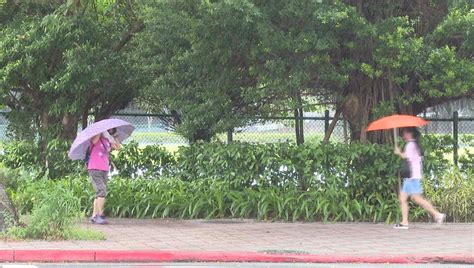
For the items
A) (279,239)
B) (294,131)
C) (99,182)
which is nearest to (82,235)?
(99,182)

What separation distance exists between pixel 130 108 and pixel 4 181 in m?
3.66

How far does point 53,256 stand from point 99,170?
2.94 m

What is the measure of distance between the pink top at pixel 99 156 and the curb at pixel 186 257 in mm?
2832

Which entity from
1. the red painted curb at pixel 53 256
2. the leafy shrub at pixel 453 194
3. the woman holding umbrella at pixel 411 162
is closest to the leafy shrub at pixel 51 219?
the red painted curb at pixel 53 256

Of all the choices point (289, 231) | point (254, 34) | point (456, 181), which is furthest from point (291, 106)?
point (456, 181)

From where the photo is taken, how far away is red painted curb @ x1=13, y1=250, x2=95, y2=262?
907 centimetres

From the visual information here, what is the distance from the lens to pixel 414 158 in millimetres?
11617

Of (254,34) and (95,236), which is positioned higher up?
(254,34)

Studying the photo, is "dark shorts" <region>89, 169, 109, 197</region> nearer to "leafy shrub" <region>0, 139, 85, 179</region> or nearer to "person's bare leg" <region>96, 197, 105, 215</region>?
"person's bare leg" <region>96, 197, 105, 215</region>

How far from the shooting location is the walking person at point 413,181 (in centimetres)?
1156

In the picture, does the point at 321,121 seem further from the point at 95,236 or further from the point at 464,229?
the point at 95,236

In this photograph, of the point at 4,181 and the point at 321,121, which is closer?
the point at 4,181

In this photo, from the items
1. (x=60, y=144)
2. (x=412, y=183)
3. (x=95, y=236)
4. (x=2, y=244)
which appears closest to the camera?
(x=2, y=244)

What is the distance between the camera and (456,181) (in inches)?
511
